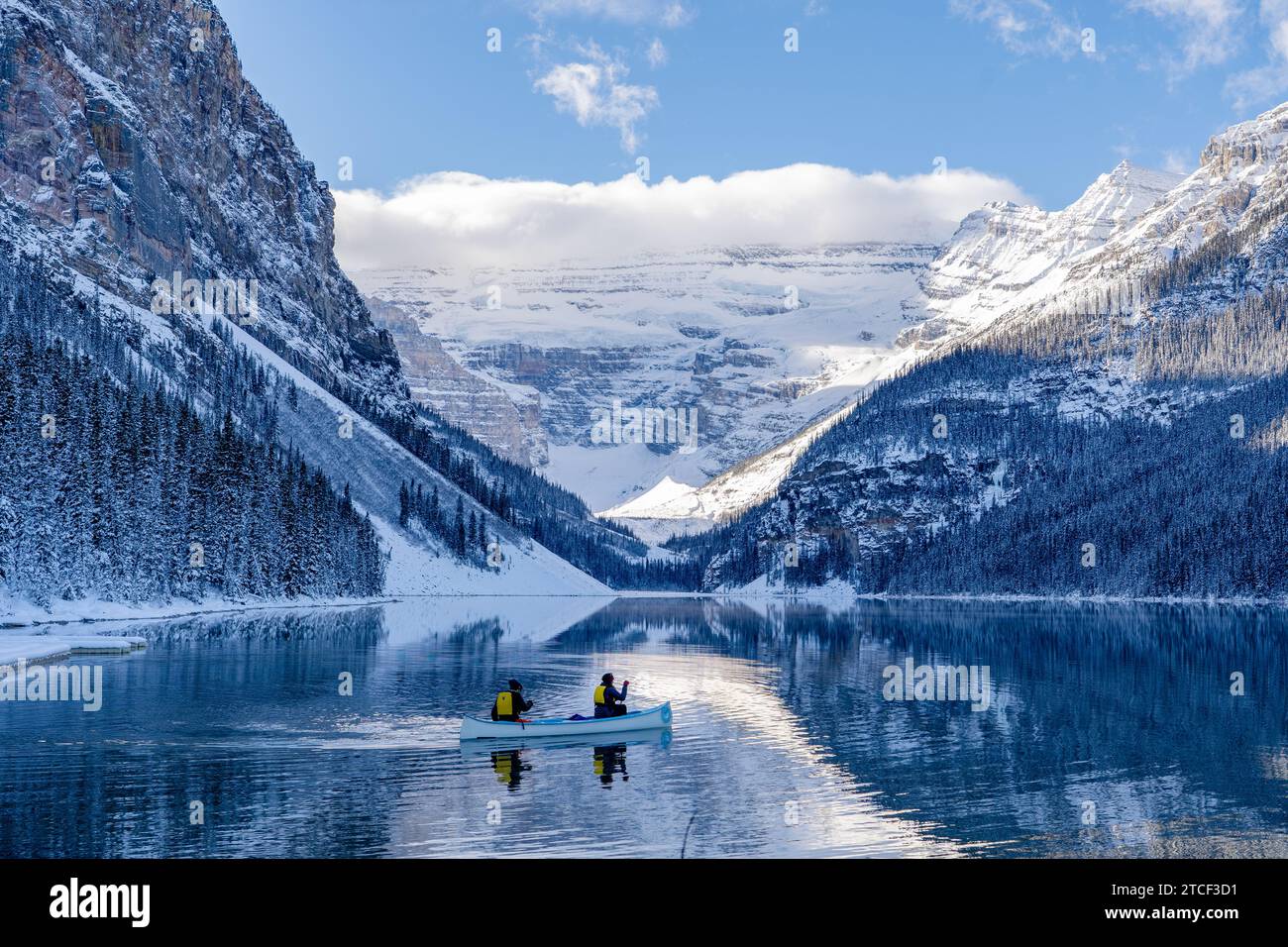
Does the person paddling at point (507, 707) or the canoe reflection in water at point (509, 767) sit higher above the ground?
the person paddling at point (507, 707)

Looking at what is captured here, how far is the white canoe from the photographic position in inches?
1852

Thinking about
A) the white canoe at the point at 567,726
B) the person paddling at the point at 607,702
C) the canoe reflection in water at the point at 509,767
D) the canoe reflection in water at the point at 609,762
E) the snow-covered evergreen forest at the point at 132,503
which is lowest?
the canoe reflection in water at the point at 609,762

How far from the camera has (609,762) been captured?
44094 mm

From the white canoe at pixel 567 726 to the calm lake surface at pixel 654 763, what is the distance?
0.77m

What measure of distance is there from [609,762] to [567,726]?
4856 millimetres

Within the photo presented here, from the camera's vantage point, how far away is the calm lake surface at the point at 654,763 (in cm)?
3091

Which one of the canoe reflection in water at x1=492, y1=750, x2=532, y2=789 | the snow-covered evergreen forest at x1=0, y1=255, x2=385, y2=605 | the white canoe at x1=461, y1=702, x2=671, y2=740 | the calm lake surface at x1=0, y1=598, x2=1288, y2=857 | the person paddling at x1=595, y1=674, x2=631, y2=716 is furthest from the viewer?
the snow-covered evergreen forest at x1=0, y1=255, x2=385, y2=605

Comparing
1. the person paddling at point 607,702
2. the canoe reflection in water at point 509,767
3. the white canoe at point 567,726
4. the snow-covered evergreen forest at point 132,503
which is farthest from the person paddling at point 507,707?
the snow-covered evergreen forest at point 132,503

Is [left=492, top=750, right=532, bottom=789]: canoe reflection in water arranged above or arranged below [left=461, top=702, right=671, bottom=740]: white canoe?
below

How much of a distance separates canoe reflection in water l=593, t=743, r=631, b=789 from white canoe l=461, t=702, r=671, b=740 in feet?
4.05

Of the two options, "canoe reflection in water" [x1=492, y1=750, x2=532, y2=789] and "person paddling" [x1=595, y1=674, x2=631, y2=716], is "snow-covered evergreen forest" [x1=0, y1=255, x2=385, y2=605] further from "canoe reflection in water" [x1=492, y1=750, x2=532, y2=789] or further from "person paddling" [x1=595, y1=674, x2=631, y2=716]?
"canoe reflection in water" [x1=492, y1=750, x2=532, y2=789]

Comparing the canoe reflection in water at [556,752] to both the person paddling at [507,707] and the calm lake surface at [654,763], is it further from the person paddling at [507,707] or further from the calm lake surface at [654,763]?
the person paddling at [507,707]

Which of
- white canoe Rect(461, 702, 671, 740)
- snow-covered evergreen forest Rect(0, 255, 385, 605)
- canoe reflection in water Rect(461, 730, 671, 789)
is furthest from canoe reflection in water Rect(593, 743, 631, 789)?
snow-covered evergreen forest Rect(0, 255, 385, 605)

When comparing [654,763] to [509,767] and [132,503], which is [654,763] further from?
[132,503]
